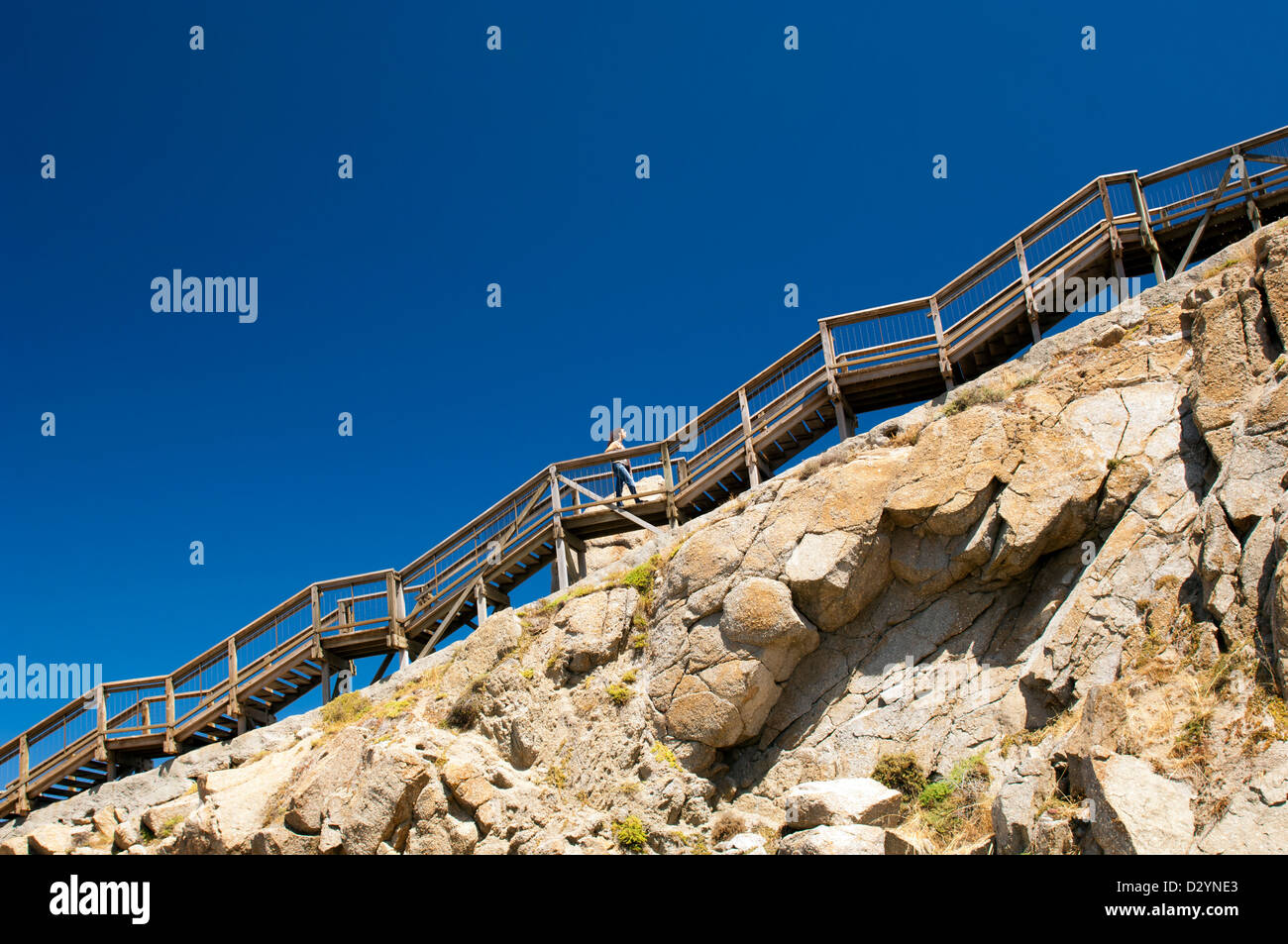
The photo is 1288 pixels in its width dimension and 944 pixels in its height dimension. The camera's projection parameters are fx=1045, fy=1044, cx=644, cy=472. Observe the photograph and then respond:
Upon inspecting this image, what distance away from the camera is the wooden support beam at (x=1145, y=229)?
20.0m

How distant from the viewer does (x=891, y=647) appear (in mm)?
16578

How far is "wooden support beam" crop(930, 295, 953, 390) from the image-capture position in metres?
20.4

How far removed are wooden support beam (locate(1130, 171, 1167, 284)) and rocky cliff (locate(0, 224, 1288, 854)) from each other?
2.29 m

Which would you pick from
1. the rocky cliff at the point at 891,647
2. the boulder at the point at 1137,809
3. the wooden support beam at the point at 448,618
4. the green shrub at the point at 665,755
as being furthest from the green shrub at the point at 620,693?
the boulder at the point at 1137,809

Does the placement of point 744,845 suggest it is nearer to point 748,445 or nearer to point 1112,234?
point 748,445

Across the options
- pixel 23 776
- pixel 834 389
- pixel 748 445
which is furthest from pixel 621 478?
pixel 23 776

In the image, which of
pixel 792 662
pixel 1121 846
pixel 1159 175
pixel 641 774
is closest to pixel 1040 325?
pixel 1159 175

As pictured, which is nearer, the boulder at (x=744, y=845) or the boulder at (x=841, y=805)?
the boulder at (x=841, y=805)

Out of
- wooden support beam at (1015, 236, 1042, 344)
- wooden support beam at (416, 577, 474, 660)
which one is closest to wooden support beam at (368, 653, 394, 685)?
wooden support beam at (416, 577, 474, 660)

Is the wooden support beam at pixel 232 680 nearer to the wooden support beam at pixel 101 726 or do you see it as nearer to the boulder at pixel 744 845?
the wooden support beam at pixel 101 726

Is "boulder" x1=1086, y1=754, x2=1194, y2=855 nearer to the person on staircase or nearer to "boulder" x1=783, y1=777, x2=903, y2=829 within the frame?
"boulder" x1=783, y1=777, x2=903, y2=829

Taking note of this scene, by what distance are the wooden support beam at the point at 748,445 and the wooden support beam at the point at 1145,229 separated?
8.27 metres

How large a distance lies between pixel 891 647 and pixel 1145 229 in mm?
10062

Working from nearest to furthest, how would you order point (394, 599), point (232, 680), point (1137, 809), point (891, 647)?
point (1137, 809) → point (891, 647) → point (394, 599) → point (232, 680)
